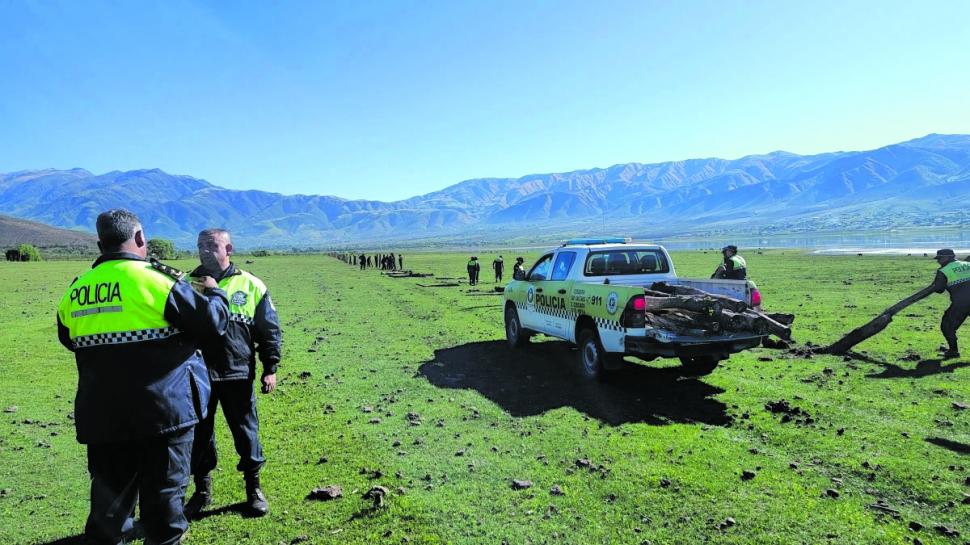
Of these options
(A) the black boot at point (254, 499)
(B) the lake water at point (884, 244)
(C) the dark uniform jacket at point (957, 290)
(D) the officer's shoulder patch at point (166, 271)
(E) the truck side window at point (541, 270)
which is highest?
(D) the officer's shoulder patch at point (166, 271)

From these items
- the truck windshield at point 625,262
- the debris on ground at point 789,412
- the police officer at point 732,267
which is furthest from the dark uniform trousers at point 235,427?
the police officer at point 732,267

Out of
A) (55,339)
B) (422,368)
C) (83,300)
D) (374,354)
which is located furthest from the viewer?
(55,339)

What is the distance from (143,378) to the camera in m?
3.35

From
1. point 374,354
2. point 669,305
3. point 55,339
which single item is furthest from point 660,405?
point 55,339

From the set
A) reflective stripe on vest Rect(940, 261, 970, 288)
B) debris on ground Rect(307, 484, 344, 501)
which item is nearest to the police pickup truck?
reflective stripe on vest Rect(940, 261, 970, 288)

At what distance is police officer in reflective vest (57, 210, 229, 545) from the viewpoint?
329 cm

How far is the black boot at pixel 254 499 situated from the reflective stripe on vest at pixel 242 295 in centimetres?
137

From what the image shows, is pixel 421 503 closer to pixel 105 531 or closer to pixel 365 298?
pixel 105 531

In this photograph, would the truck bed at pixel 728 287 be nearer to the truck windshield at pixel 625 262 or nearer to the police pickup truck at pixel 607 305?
the police pickup truck at pixel 607 305

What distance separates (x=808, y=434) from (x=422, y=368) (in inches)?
256

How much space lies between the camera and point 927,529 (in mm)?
4547

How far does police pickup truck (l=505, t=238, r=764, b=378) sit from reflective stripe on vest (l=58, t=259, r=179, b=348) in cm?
624

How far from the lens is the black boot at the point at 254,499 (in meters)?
5.01

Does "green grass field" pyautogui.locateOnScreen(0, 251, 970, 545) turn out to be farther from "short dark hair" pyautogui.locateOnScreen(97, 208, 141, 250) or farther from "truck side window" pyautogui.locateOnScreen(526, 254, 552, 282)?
"short dark hair" pyautogui.locateOnScreen(97, 208, 141, 250)
